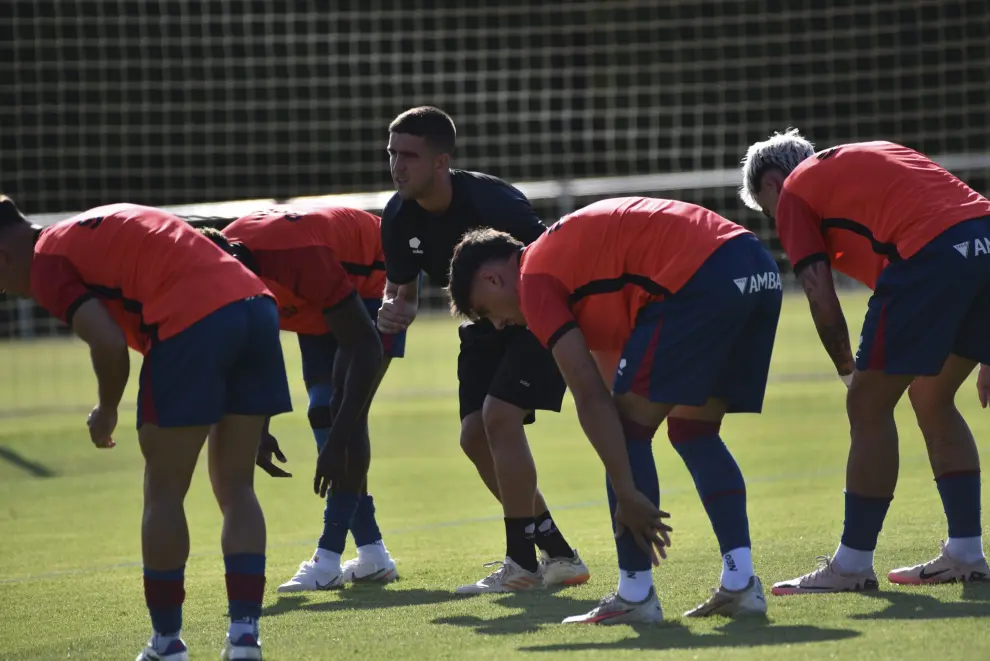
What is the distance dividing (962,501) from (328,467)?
2.34m

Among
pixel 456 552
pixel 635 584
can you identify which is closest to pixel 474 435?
pixel 456 552

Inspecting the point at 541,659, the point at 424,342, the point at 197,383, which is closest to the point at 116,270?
the point at 197,383

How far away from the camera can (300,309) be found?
6.71 m

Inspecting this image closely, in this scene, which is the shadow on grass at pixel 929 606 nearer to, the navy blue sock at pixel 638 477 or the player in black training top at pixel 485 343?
the navy blue sock at pixel 638 477

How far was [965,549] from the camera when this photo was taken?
17.6ft

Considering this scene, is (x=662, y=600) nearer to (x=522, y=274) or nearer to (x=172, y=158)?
(x=522, y=274)

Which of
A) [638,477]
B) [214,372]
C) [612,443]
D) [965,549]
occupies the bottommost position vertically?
[965,549]

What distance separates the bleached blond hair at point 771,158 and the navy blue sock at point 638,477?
4.35ft

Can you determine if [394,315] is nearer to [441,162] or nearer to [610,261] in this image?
[441,162]

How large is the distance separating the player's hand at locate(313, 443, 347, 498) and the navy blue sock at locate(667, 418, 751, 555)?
4.30 feet

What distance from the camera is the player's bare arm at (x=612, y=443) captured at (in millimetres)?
4566

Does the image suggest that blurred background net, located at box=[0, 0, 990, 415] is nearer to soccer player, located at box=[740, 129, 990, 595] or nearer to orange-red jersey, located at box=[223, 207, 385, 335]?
orange-red jersey, located at box=[223, 207, 385, 335]

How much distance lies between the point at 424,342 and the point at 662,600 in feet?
60.8

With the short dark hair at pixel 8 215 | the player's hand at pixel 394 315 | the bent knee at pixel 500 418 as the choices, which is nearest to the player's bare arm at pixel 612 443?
the bent knee at pixel 500 418
